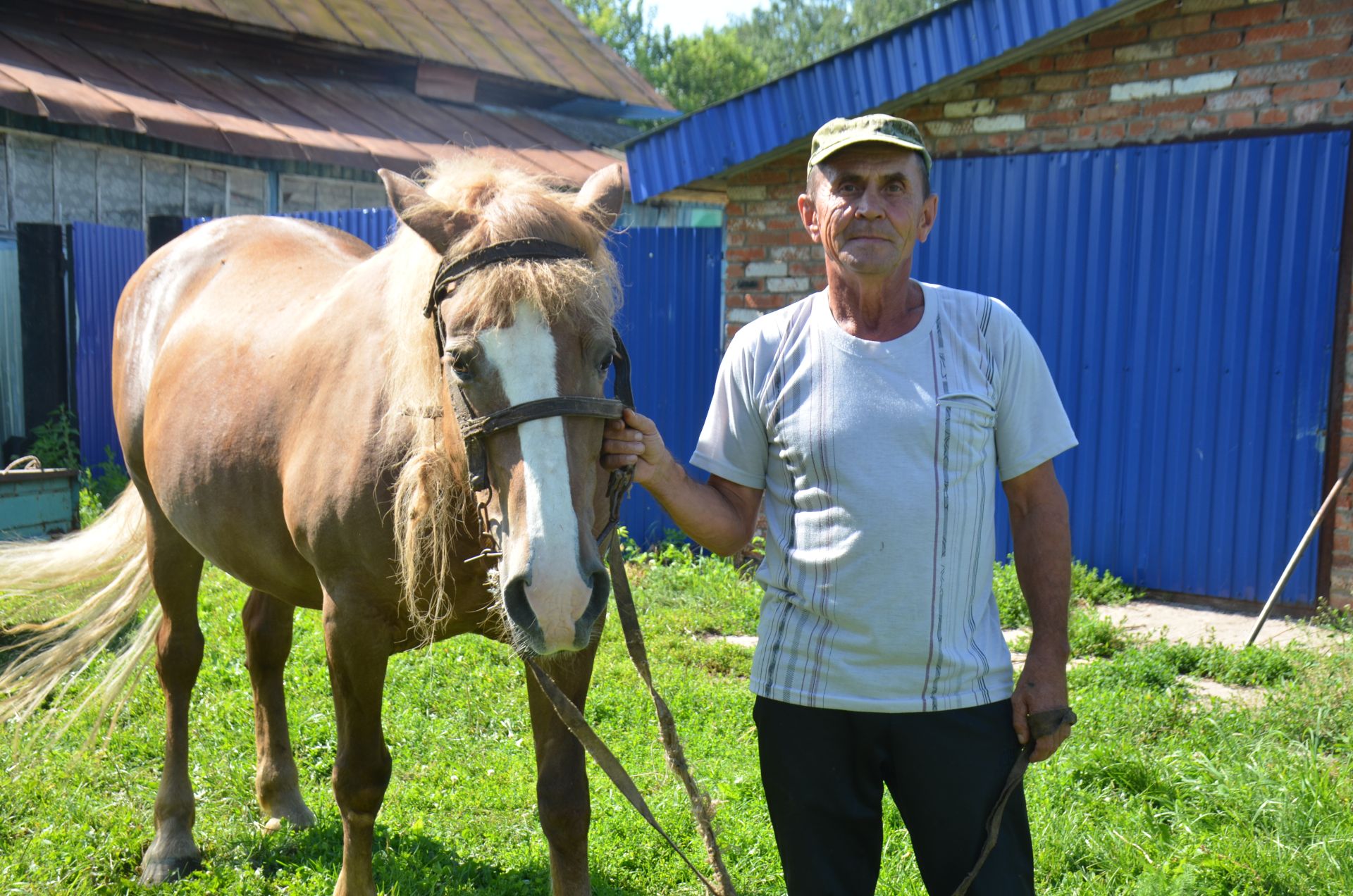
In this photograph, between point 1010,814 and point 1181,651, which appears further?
point 1181,651

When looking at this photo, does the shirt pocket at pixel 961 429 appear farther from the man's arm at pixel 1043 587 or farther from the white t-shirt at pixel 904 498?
the man's arm at pixel 1043 587

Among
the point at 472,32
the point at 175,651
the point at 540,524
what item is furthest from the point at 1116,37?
the point at 472,32

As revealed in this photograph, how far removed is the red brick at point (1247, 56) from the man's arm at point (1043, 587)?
4411 mm

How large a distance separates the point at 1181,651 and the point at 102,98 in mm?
9990

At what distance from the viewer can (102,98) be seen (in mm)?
9672

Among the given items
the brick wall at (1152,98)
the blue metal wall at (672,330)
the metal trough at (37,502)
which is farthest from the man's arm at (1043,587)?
the metal trough at (37,502)

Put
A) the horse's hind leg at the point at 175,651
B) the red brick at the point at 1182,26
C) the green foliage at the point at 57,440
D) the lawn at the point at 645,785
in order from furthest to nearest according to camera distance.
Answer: the green foliage at the point at 57,440 → the red brick at the point at 1182,26 → the horse's hind leg at the point at 175,651 → the lawn at the point at 645,785

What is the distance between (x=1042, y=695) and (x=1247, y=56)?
4.73 metres

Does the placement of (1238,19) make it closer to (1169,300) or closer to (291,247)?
(1169,300)

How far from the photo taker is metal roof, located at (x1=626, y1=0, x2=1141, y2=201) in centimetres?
552

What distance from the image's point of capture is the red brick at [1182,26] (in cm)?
547

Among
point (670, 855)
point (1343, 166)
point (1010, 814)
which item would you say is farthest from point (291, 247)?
point (1343, 166)

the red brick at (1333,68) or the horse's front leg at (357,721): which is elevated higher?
the red brick at (1333,68)

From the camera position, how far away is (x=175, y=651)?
380cm
